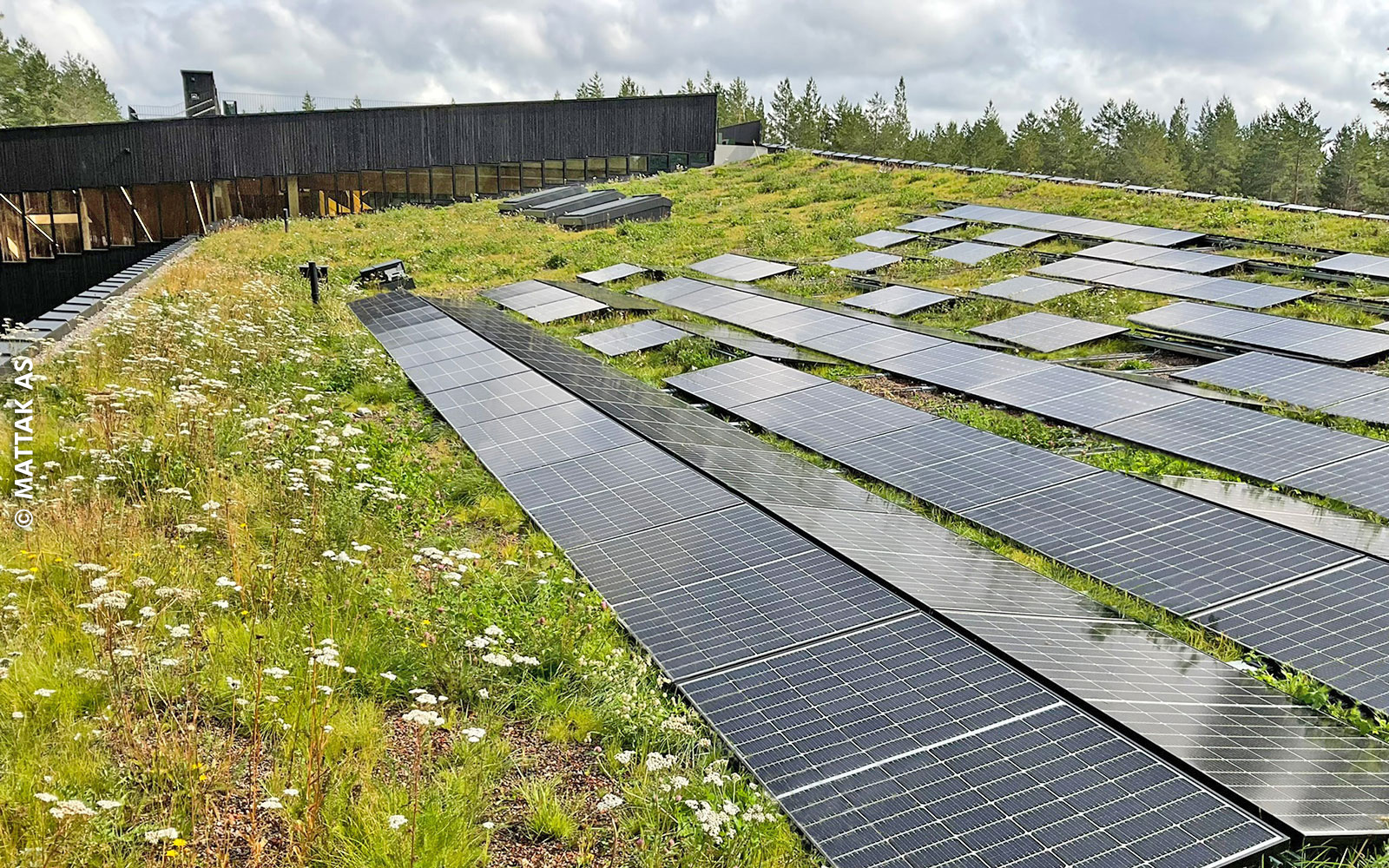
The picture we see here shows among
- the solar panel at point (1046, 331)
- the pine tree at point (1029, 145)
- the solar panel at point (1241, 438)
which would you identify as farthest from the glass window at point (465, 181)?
the pine tree at point (1029, 145)

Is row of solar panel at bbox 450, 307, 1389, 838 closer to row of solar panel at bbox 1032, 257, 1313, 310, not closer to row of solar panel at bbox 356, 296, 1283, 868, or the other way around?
row of solar panel at bbox 356, 296, 1283, 868

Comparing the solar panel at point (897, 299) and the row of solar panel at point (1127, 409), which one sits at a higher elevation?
the solar panel at point (897, 299)

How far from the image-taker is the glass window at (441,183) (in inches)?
2002

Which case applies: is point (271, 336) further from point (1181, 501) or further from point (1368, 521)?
point (1368, 521)

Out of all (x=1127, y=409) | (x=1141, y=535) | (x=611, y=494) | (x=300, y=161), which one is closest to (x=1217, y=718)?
(x=1141, y=535)

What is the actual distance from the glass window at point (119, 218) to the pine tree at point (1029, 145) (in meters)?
80.1

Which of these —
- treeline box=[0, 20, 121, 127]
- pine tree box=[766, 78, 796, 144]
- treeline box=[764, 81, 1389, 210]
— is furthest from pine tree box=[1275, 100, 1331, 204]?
treeline box=[0, 20, 121, 127]

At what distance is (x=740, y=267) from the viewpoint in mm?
25609

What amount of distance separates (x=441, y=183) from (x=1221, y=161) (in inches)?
3209

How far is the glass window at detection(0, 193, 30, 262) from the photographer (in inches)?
1635

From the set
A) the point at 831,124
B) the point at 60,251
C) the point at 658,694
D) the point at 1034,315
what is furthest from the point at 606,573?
the point at 831,124

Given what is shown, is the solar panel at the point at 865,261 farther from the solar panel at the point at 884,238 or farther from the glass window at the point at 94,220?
the glass window at the point at 94,220

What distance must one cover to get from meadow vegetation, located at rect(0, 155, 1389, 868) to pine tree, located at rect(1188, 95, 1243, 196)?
322ft

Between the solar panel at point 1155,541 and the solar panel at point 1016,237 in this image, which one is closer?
the solar panel at point 1155,541
